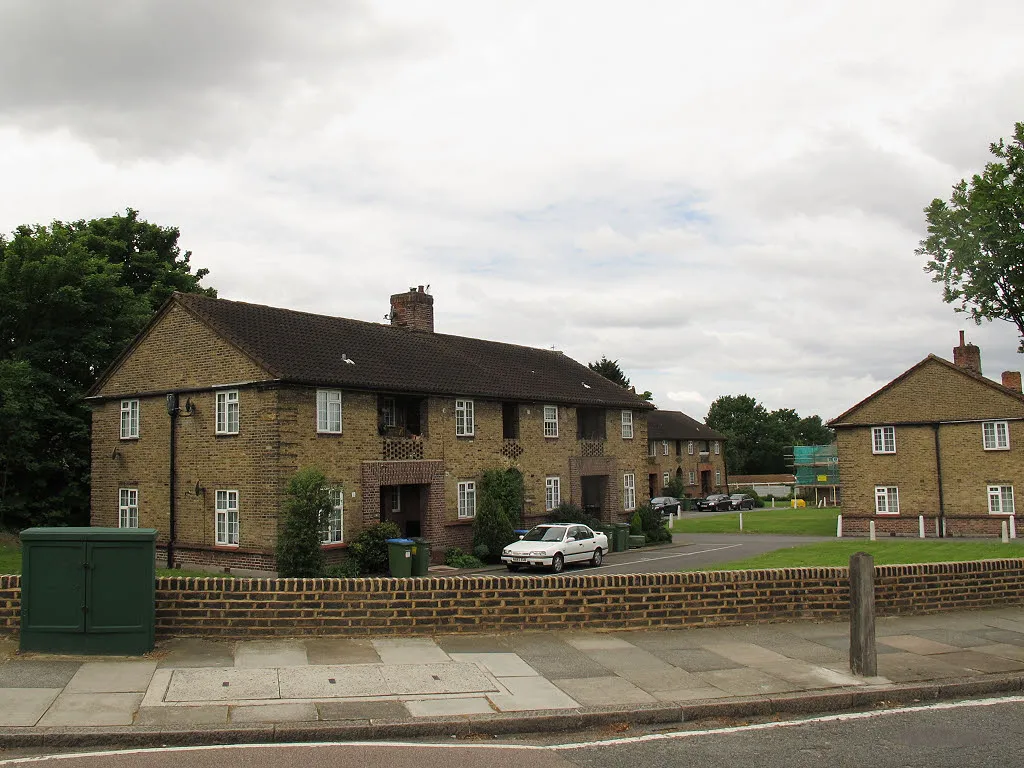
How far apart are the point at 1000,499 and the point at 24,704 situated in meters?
38.1

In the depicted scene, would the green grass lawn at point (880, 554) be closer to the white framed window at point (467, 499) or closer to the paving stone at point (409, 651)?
the white framed window at point (467, 499)

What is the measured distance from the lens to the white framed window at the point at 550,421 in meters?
34.2

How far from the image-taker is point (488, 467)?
101 feet

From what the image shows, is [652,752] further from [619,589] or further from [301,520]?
[301,520]

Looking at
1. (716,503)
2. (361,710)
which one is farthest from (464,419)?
(716,503)

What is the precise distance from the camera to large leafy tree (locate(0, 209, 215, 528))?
101 ft

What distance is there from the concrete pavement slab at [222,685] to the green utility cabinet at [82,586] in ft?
3.72

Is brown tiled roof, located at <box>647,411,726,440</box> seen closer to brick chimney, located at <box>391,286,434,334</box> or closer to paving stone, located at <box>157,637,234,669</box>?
brick chimney, located at <box>391,286,434,334</box>

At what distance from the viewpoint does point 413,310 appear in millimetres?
34438

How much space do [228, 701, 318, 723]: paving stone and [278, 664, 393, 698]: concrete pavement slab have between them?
1.13ft

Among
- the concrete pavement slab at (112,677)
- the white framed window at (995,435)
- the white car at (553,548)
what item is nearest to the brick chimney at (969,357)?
the white framed window at (995,435)

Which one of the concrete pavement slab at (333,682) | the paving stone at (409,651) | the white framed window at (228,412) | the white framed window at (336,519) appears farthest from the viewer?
the white framed window at (228,412)

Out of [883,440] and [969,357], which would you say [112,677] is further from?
[969,357]

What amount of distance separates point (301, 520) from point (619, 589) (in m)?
11.5
